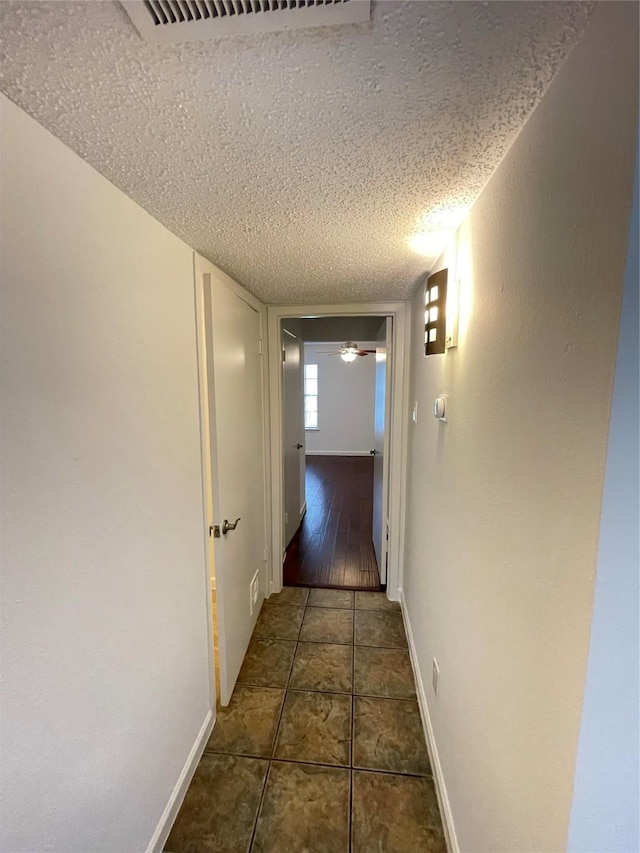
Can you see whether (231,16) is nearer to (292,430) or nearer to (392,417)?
(392,417)

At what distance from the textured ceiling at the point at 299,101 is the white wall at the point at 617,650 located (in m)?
0.36

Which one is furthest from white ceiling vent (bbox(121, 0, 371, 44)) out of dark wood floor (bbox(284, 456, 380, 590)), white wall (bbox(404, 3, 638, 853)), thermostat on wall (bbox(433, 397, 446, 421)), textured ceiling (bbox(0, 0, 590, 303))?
dark wood floor (bbox(284, 456, 380, 590))

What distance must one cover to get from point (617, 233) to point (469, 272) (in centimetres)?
70

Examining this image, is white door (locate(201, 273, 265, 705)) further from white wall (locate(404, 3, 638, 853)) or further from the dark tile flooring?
white wall (locate(404, 3, 638, 853))

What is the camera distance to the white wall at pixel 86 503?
28.0 inches

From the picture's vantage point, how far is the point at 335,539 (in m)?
3.70

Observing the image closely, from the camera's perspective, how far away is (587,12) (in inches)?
19.8

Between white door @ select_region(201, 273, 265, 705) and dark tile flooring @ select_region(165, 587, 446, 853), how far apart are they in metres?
0.21

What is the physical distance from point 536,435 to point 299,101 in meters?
0.78

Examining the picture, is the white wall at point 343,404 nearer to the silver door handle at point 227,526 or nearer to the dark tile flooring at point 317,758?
the dark tile flooring at point 317,758

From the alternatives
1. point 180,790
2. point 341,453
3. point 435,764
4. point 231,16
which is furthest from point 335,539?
point 341,453

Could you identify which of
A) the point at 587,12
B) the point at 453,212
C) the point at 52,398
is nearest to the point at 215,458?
the point at 52,398

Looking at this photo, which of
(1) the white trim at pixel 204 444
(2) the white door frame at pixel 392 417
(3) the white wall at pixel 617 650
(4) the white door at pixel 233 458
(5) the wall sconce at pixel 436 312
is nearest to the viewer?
(3) the white wall at pixel 617 650

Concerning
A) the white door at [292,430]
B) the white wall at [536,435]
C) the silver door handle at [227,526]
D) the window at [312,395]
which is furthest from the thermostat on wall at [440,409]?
the window at [312,395]
